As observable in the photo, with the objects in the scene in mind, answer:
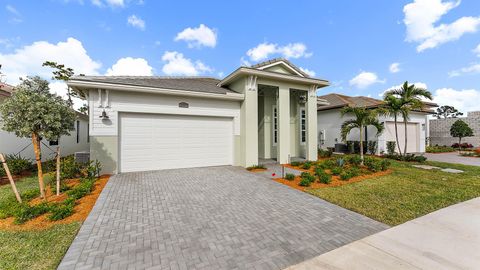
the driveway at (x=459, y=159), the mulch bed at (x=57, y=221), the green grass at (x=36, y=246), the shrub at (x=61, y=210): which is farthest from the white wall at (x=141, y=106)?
the driveway at (x=459, y=159)

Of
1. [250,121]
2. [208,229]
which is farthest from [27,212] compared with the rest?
[250,121]

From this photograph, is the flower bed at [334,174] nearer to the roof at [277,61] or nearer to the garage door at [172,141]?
the garage door at [172,141]

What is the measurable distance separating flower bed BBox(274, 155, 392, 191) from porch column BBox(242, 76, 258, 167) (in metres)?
2.07

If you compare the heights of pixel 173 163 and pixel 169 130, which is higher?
pixel 169 130

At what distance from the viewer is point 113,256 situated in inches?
109

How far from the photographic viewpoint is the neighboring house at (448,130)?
20048 millimetres

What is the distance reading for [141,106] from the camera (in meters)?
8.25

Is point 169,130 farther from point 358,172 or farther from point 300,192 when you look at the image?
point 358,172

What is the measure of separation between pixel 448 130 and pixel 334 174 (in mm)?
22906

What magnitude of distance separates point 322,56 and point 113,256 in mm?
14896

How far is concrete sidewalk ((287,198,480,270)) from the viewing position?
2.56 metres

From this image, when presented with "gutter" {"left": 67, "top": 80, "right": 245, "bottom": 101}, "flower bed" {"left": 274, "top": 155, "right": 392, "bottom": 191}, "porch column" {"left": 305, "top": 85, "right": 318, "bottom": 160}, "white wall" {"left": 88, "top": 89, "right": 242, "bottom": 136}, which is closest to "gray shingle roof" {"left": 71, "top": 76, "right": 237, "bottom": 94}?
"gutter" {"left": 67, "top": 80, "right": 245, "bottom": 101}

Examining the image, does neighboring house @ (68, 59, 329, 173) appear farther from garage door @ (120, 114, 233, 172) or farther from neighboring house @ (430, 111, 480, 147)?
neighboring house @ (430, 111, 480, 147)

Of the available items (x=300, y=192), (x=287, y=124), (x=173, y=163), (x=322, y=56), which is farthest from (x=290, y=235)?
(x=322, y=56)
